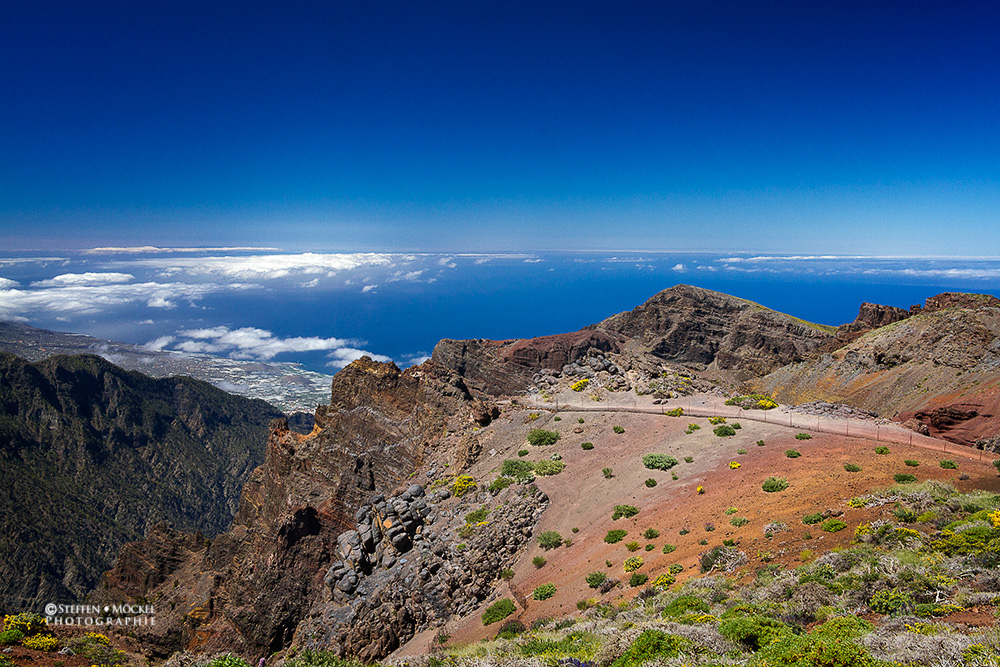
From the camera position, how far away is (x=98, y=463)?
9775 centimetres

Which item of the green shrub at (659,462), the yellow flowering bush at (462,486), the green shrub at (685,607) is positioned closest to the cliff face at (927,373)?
the green shrub at (659,462)

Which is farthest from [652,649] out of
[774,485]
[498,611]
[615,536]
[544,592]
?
[774,485]

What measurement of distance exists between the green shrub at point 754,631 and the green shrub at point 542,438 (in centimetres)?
2262

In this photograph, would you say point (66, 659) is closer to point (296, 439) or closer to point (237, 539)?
point (237, 539)

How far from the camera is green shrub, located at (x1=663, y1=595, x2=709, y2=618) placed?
11.9m

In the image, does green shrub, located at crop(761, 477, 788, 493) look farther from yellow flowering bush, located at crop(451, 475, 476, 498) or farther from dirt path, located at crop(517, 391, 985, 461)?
yellow flowering bush, located at crop(451, 475, 476, 498)

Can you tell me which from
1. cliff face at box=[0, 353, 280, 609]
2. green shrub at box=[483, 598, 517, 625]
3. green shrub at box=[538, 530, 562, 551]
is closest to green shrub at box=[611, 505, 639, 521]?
green shrub at box=[538, 530, 562, 551]

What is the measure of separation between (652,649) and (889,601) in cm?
520

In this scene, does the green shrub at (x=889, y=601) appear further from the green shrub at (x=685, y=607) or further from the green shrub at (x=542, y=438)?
the green shrub at (x=542, y=438)

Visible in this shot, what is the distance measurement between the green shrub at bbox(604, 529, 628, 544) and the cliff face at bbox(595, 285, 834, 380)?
2689 inches

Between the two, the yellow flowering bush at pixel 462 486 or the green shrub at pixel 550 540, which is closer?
the green shrub at pixel 550 540

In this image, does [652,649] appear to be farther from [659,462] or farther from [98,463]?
[98,463]

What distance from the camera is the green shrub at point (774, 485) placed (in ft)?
67.1

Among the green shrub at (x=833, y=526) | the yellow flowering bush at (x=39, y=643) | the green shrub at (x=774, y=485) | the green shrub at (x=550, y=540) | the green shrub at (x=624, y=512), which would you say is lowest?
the green shrub at (x=550, y=540)
